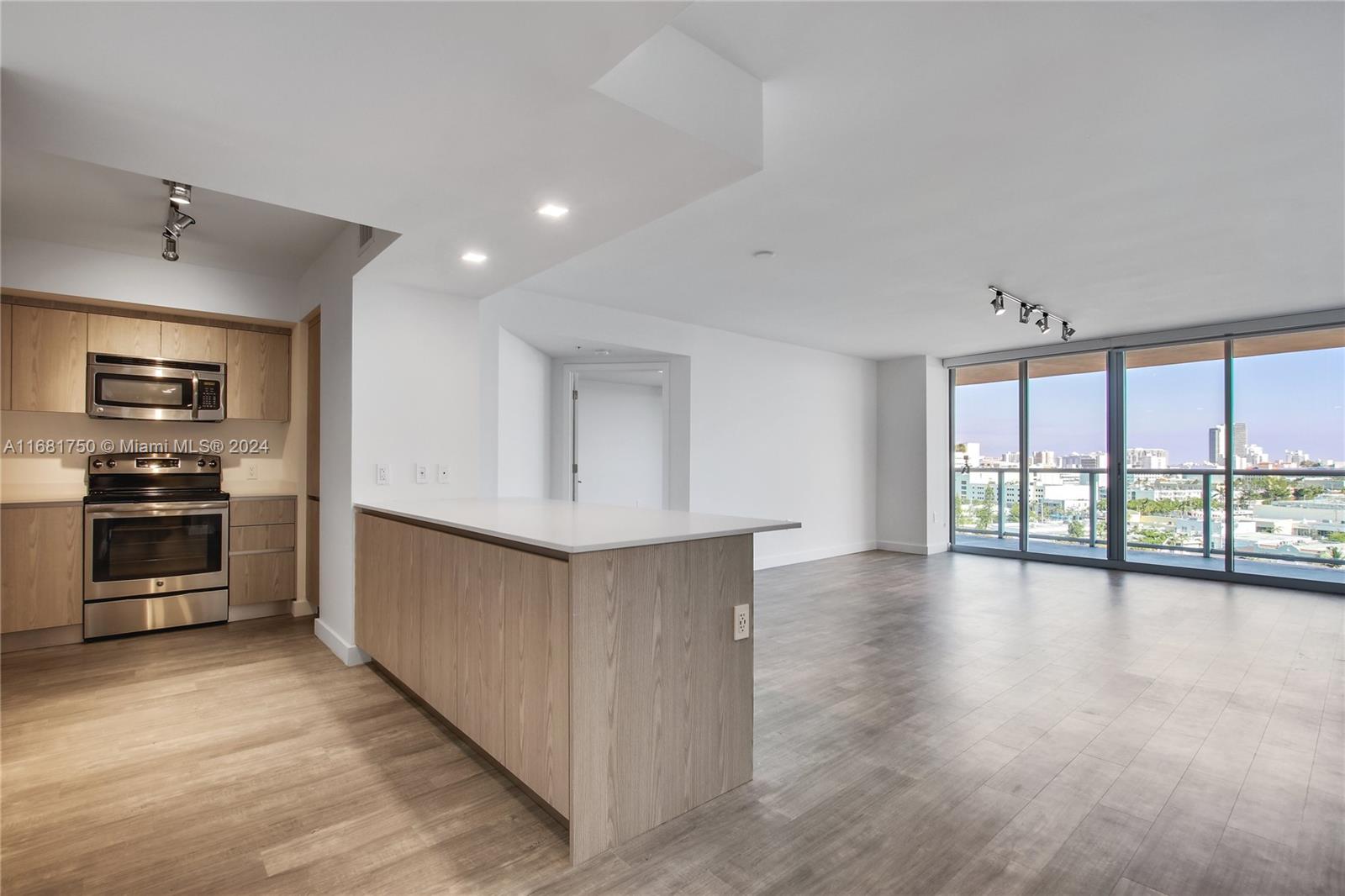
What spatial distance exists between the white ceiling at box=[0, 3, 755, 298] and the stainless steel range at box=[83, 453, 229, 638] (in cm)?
281

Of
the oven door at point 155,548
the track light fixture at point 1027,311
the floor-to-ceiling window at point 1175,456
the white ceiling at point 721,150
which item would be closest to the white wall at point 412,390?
the white ceiling at point 721,150

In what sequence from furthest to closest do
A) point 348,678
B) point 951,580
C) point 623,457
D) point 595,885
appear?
1. point 623,457
2. point 951,580
3. point 348,678
4. point 595,885

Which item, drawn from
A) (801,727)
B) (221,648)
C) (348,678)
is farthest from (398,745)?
(221,648)

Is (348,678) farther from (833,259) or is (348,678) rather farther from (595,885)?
(833,259)

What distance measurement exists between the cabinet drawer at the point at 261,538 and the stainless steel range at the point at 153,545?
59 mm

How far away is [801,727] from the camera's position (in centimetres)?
271

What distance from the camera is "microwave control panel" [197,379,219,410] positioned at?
435 cm

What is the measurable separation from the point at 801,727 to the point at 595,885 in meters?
1.27

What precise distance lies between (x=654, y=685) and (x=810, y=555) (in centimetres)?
541

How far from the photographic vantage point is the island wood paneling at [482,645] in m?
2.18

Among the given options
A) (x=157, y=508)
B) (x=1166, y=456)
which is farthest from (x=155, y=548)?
(x=1166, y=456)

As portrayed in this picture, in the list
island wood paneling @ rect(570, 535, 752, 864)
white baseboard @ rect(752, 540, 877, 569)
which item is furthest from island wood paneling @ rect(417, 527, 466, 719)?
white baseboard @ rect(752, 540, 877, 569)

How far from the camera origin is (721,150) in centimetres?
196

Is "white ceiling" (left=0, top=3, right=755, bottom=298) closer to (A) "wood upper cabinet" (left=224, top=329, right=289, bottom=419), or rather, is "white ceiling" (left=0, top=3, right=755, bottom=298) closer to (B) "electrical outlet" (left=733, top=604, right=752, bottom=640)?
(B) "electrical outlet" (left=733, top=604, right=752, bottom=640)
